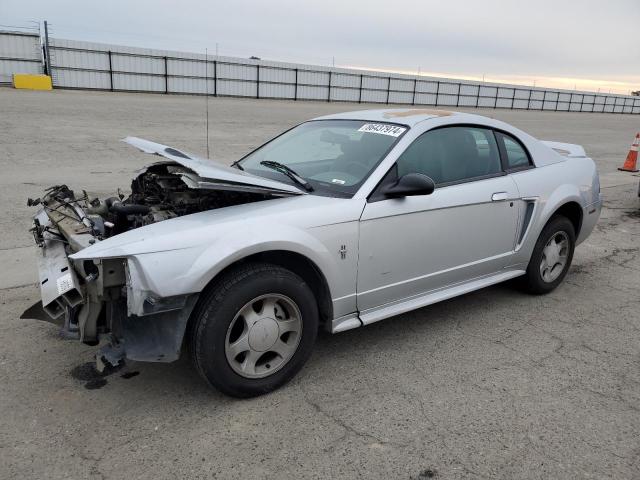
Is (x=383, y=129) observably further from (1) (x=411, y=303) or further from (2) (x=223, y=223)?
(2) (x=223, y=223)

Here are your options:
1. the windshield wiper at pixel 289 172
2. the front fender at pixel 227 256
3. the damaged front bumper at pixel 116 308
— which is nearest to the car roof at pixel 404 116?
A: the windshield wiper at pixel 289 172

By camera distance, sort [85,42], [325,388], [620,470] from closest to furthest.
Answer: [620,470]
[325,388]
[85,42]

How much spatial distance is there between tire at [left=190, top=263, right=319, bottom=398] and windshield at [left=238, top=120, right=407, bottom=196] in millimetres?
759

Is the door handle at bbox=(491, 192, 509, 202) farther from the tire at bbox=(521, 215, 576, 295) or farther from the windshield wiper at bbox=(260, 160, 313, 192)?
the windshield wiper at bbox=(260, 160, 313, 192)

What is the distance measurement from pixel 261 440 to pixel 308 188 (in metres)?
1.54

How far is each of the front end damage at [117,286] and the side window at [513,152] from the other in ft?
7.09

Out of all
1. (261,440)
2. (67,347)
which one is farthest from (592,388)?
(67,347)

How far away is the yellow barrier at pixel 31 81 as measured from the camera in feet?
90.4

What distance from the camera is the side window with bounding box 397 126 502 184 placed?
356 centimetres

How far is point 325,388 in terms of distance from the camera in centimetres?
308

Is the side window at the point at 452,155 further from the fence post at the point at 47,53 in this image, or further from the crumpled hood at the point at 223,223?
the fence post at the point at 47,53

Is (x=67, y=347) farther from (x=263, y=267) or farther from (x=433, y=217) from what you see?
(x=433, y=217)

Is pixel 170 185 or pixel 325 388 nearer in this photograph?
pixel 325 388

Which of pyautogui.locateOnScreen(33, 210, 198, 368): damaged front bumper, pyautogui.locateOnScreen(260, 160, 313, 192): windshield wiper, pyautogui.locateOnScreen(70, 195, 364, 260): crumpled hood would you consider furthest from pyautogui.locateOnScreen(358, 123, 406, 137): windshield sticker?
pyautogui.locateOnScreen(33, 210, 198, 368): damaged front bumper
